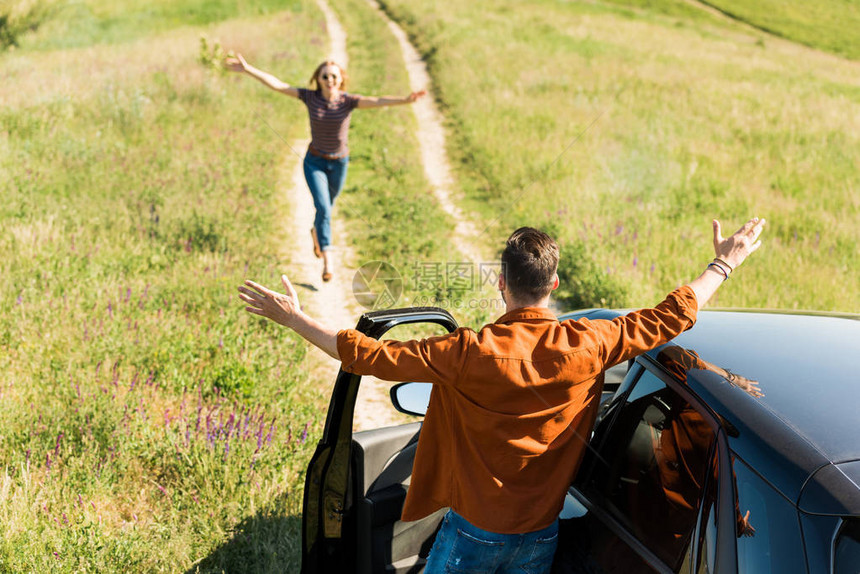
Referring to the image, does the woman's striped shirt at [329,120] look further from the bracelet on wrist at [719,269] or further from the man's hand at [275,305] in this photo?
the bracelet on wrist at [719,269]

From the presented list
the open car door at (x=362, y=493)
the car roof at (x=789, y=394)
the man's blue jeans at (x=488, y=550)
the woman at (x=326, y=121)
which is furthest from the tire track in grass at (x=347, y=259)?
the car roof at (x=789, y=394)

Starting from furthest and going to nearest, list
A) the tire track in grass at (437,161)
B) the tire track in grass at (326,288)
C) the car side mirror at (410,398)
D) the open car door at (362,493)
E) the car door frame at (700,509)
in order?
the tire track in grass at (437,161)
the tire track in grass at (326,288)
the car side mirror at (410,398)
the open car door at (362,493)
the car door frame at (700,509)

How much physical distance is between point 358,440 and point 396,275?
17.1 ft

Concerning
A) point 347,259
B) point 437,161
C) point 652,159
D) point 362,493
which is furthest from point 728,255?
point 437,161

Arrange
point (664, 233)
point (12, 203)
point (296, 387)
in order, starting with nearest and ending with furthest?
point (296, 387), point (12, 203), point (664, 233)

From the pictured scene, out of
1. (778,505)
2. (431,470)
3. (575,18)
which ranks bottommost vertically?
(575,18)

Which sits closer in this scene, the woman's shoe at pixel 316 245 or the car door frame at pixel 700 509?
the car door frame at pixel 700 509

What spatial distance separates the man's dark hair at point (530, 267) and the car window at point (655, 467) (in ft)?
1.95

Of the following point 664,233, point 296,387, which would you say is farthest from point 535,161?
point 296,387

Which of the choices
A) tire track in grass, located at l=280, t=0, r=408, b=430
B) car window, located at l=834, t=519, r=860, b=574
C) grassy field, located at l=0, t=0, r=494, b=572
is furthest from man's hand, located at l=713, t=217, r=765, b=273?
tire track in grass, located at l=280, t=0, r=408, b=430

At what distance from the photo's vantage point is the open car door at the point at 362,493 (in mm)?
2572

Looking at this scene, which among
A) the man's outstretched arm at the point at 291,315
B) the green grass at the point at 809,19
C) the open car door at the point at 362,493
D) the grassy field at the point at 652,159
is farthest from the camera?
the green grass at the point at 809,19

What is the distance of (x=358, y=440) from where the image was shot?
9.88 ft

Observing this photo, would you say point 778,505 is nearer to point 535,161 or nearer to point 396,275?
point 396,275
